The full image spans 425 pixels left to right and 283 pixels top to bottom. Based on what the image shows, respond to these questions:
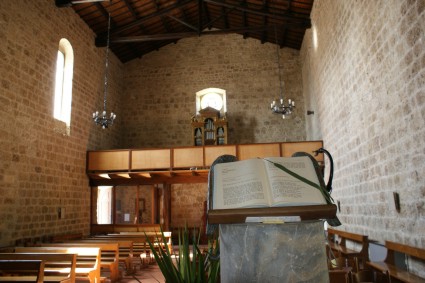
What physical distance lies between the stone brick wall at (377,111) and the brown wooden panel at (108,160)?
5.76 metres

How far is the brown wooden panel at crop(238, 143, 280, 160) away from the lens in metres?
10.2

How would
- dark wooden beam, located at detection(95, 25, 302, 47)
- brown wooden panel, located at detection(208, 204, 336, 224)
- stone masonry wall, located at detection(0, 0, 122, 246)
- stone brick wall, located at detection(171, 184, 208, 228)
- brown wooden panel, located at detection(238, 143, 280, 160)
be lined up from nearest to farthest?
brown wooden panel, located at detection(208, 204, 336, 224) < stone masonry wall, located at detection(0, 0, 122, 246) < brown wooden panel, located at detection(238, 143, 280, 160) < dark wooden beam, located at detection(95, 25, 302, 47) < stone brick wall, located at detection(171, 184, 208, 228)

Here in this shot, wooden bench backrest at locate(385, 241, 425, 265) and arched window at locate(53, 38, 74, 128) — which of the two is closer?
wooden bench backrest at locate(385, 241, 425, 265)

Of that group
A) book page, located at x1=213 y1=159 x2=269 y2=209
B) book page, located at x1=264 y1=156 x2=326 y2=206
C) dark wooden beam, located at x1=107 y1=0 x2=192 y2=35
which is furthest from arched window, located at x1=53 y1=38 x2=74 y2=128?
book page, located at x1=264 y1=156 x2=326 y2=206

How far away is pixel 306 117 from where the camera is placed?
12.8 meters

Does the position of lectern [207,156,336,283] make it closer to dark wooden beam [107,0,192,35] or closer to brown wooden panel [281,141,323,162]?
brown wooden panel [281,141,323,162]

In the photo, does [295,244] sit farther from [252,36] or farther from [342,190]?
[252,36]

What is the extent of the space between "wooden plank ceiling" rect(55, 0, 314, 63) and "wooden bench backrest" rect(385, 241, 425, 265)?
300 inches

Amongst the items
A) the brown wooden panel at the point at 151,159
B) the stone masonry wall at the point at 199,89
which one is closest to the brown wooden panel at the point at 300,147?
the stone masonry wall at the point at 199,89

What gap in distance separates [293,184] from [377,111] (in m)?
4.03

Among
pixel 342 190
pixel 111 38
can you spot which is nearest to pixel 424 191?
pixel 342 190

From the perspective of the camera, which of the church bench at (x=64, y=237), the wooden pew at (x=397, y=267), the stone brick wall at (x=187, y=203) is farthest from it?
the stone brick wall at (x=187, y=203)

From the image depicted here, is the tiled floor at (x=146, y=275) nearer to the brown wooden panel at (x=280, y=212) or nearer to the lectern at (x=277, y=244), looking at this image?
the lectern at (x=277, y=244)

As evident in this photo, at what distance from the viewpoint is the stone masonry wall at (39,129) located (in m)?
7.42
